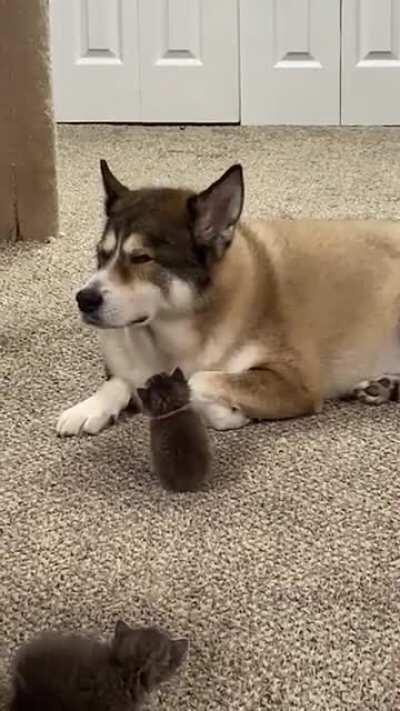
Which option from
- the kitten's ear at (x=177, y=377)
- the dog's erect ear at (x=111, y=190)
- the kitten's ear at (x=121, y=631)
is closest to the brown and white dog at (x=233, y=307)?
Answer: the dog's erect ear at (x=111, y=190)

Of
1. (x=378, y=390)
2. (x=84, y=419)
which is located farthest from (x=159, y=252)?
(x=378, y=390)

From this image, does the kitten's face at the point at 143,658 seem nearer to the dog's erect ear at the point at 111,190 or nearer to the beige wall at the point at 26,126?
the dog's erect ear at the point at 111,190

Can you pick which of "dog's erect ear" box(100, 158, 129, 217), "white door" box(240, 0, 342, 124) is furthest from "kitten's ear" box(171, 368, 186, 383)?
"white door" box(240, 0, 342, 124)

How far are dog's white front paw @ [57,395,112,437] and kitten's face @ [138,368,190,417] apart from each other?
17 cm

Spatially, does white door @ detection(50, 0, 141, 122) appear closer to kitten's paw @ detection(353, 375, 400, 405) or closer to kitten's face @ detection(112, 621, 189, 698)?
kitten's paw @ detection(353, 375, 400, 405)

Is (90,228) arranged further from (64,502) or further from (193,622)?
(193,622)

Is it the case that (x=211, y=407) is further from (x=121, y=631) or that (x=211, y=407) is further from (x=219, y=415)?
(x=121, y=631)

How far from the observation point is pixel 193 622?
3.84ft

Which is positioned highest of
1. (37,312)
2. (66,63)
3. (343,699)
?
(66,63)

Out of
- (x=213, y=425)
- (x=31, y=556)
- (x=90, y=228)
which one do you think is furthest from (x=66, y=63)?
(x=31, y=556)

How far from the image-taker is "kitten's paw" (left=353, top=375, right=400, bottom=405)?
5.60ft

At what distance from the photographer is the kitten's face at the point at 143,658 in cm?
96

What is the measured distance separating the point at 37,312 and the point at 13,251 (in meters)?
0.37

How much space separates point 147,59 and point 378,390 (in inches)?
85.7
